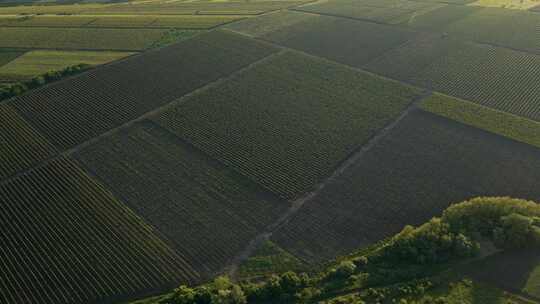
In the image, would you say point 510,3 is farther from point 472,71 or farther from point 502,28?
point 472,71

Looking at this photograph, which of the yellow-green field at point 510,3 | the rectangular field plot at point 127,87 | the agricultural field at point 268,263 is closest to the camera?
the agricultural field at point 268,263

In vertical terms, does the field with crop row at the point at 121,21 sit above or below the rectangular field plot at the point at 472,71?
above

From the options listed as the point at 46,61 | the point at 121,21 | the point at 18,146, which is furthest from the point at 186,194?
the point at 121,21

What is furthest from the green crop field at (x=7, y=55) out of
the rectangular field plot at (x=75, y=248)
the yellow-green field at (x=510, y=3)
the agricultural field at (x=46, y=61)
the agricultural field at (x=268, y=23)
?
the yellow-green field at (x=510, y=3)

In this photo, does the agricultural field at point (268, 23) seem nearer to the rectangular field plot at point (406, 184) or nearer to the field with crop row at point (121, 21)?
the field with crop row at point (121, 21)

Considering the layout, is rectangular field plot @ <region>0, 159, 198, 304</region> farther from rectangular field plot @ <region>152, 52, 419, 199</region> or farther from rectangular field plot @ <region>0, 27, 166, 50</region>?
rectangular field plot @ <region>0, 27, 166, 50</region>
